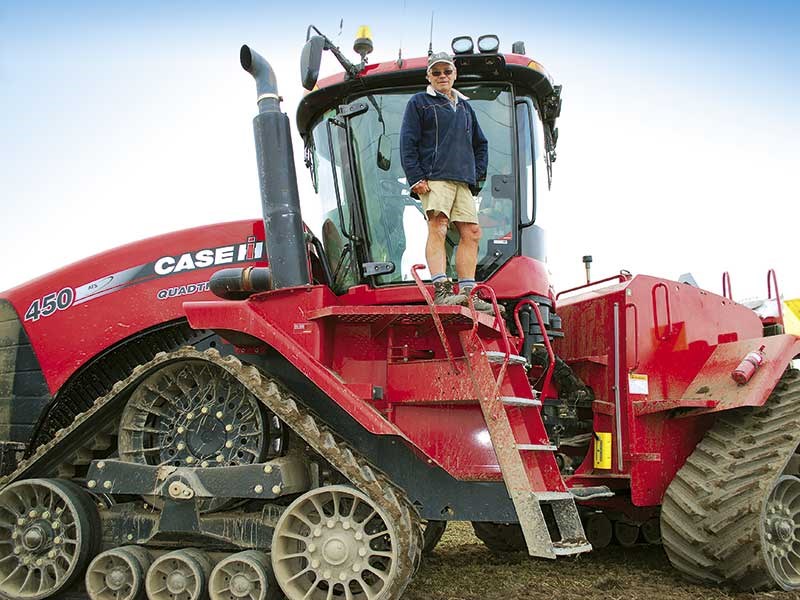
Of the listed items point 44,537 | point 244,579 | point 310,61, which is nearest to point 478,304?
point 310,61

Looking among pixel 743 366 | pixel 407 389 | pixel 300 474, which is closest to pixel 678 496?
pixel 743 366

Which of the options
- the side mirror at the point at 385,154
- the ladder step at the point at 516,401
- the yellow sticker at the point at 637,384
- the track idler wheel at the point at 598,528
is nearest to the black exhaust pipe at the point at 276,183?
the side mirror at the point at 385,154

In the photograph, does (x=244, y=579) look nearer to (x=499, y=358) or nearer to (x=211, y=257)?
(x=499, y=358)

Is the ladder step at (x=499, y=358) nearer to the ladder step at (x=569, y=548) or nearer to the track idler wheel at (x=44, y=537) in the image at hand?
the ladder step at (x=569, y=548)

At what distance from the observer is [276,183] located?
18.4 feet

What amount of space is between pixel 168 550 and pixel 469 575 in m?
2.51

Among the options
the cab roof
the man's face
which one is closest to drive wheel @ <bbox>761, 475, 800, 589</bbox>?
the cab roof

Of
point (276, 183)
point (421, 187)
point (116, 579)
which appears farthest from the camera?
point (276, 183)

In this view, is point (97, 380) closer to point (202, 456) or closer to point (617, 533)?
point (202, 456)

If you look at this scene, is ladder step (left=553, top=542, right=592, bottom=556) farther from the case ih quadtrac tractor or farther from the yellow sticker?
the yellow sticker

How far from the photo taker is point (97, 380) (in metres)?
6.11

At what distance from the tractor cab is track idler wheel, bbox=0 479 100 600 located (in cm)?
227

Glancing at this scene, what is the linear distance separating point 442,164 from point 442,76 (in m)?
0.61

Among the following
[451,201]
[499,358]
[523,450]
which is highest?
[451,201]
